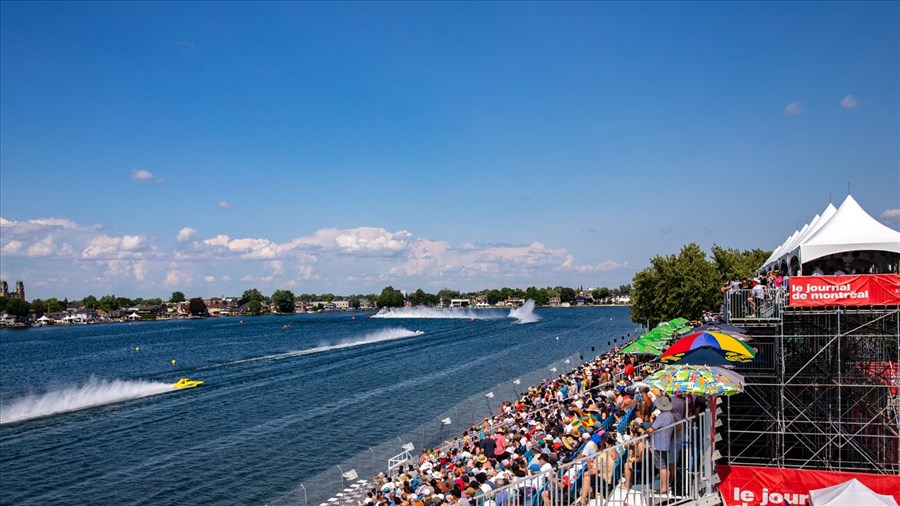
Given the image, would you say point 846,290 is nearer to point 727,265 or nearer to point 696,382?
point 696,382

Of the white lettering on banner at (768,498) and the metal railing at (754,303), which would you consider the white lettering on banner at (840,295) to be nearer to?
the metal railing at (754,303)

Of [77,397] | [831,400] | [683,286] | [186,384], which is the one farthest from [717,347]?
[186,384]

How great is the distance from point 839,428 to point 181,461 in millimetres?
31313

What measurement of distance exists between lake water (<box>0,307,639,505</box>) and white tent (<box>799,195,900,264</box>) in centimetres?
1986

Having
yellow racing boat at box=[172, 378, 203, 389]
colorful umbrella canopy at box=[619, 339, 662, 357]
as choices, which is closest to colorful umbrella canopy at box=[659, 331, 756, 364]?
colorful umbrella canopy at box=[619, 339, 662, 357]

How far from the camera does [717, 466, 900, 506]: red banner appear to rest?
1323 centimetres

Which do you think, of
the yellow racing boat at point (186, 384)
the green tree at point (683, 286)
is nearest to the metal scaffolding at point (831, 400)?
the green tree at point (683, 286)

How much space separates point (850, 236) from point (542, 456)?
11114 millimetres

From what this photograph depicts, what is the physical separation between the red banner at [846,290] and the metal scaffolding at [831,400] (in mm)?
341

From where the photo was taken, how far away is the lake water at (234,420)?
2938 centimetres

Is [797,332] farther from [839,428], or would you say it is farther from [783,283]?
[839,428]

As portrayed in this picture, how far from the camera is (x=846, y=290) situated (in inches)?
598

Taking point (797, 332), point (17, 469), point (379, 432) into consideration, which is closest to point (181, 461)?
point (17, 469)

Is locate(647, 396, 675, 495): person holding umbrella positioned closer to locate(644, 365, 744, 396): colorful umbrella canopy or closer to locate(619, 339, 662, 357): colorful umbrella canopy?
locate(644, 365, 744, 396): colorful umbrella canopy
